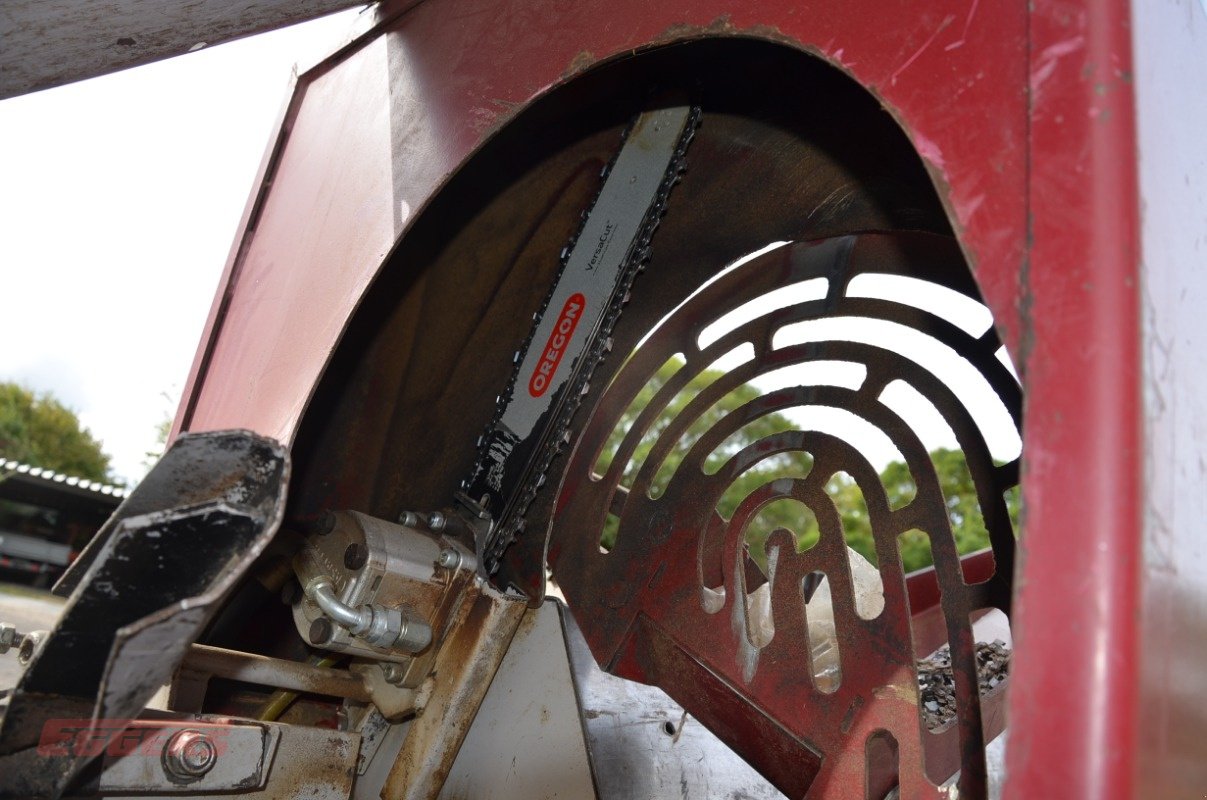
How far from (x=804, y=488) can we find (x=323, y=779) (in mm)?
1085

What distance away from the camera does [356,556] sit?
1.66m

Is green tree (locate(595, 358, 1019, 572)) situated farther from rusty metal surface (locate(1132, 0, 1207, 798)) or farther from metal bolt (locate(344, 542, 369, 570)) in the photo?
rusty metal surface (locate(1132, 0, 1207, 798))

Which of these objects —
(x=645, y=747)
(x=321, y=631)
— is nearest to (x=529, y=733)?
(x=645, y=747)

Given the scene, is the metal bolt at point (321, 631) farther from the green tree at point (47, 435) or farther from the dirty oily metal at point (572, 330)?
the green tree at point (47, 435)

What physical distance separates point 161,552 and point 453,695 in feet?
2.97

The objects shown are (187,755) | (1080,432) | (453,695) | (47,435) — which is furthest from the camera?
(47,435)

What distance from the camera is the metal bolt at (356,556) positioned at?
165 centimetres

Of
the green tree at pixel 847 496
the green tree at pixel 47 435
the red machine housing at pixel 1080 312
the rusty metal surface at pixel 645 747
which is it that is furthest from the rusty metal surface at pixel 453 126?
the green tree at pixel 47 435

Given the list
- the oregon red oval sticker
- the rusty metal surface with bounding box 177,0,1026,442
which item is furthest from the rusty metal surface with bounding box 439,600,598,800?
the rusty metal surface with bounding box 177,0,1026,442

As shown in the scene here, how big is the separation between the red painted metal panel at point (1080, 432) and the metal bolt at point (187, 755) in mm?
1304

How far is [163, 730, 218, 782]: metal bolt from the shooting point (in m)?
1.40

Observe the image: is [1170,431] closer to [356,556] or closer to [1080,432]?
[1080,432]

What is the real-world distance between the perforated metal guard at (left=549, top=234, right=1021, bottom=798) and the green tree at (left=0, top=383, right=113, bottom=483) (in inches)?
667

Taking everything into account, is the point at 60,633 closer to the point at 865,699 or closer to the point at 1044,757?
the point at 1044,757
